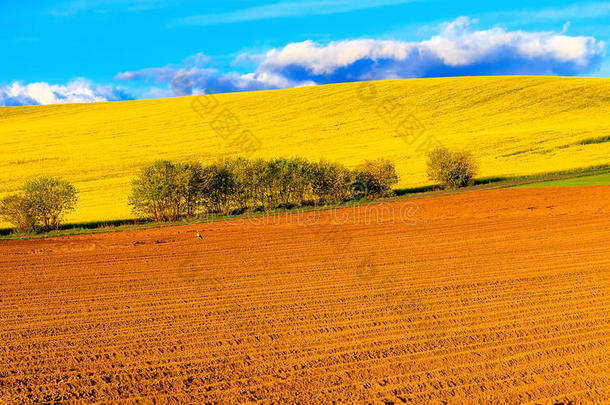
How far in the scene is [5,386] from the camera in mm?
7805

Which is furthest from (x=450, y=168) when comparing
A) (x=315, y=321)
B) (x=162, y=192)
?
(x=315, y=321)

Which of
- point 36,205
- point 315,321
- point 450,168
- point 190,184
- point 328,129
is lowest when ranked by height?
point 315,321

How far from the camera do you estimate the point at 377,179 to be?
3778 cm

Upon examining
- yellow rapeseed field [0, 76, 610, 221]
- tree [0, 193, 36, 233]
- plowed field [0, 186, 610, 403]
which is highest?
yellow rapeseed field [0, 76, 610, 221]

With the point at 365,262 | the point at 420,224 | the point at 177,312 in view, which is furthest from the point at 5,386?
the point at 420,224

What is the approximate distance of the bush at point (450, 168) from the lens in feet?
133

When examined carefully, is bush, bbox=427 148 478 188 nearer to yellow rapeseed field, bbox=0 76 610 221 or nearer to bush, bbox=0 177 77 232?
yellow rapeseed field, bbox=0 76 610 221

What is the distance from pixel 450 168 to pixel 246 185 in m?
14.9

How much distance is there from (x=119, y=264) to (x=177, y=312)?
6712mm

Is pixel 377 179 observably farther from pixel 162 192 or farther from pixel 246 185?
pixel 162 192

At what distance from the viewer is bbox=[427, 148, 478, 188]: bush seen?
133 feet

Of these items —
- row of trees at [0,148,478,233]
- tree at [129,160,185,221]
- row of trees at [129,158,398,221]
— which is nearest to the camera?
row of trees at [0,148,478,233]

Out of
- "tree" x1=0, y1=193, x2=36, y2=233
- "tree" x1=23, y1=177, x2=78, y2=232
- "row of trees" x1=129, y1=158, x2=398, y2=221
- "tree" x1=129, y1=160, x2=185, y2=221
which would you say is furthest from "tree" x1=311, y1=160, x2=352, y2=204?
"tree" x1=0, y1=193, x2=36, y2=233

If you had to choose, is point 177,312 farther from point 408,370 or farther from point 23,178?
point 23,178
